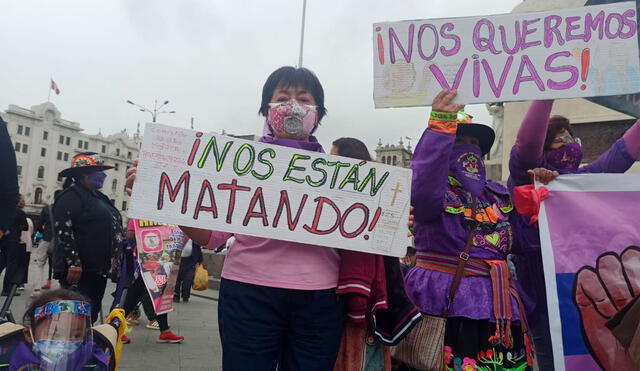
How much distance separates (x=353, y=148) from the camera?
2551mm

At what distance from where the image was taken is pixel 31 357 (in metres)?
2.31

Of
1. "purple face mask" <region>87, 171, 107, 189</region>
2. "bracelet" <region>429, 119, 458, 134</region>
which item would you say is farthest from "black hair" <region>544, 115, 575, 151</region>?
"purple face mask" <region>87, 171, 107, 189</region>

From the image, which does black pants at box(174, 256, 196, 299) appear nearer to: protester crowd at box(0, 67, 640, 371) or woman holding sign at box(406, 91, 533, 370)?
protester crowd at box(0, 67, 640, 371)

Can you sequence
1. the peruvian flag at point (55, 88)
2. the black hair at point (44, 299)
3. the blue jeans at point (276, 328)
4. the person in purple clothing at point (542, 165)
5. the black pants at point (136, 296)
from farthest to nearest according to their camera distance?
1. the peruvian flag at point (55, 88)
2. the black pants at point (136, 296)
3. the person in purple clothing at point (542, 165)
4. the black hair at point (44, 299)
5. the blue jeans at point (276, 328)

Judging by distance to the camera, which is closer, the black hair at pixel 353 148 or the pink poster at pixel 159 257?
the black hair at pixel 353 148

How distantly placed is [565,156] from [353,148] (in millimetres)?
1237

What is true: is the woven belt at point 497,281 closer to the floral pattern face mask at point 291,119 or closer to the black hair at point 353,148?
the black hair at point 353,148

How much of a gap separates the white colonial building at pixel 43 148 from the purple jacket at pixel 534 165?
65487 millimetres

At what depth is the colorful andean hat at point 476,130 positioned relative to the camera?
7.94ft

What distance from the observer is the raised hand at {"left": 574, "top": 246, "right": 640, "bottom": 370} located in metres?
2.39

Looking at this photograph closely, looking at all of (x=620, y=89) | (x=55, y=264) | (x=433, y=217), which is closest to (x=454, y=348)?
(x=433, y=217)

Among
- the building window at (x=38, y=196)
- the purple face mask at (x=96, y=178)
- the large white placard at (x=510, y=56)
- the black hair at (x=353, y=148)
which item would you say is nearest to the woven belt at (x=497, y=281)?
the black hair at (x=353, y=148)

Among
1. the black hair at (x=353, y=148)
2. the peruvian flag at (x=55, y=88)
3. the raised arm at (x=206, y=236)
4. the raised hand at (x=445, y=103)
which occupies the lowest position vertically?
the raised arm at (x=206, y=236)

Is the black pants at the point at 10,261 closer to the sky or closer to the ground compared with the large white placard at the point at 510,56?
closer to the ground
